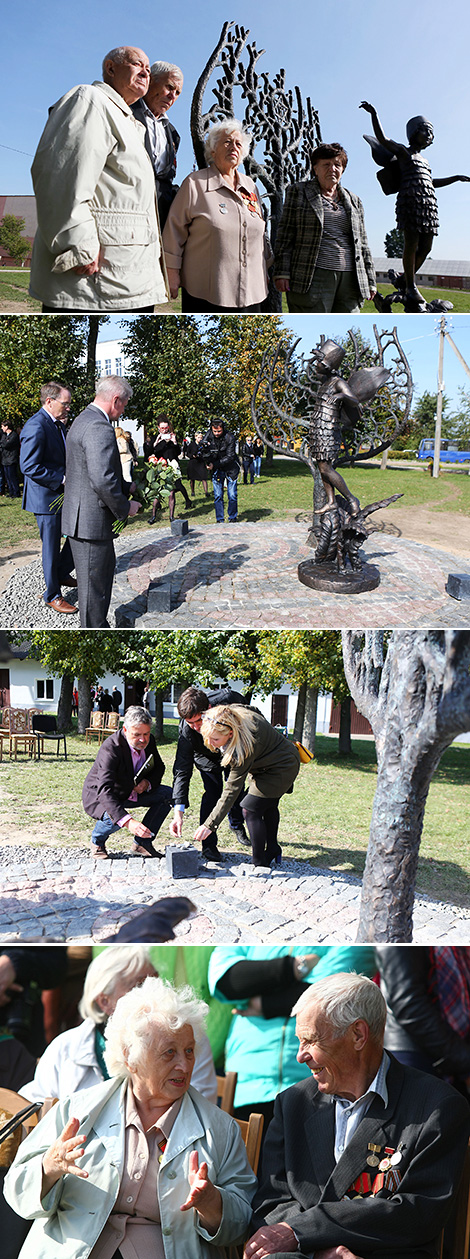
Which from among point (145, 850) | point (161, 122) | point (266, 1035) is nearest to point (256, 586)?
point (145, 850)

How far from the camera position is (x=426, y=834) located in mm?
4133

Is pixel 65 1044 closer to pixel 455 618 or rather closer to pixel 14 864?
pixel 14 864

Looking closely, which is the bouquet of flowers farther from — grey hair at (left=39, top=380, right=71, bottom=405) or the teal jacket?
the teal jacket

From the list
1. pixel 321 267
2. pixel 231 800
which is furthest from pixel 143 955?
pixel 321 267

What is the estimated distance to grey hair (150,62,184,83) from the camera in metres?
4.57

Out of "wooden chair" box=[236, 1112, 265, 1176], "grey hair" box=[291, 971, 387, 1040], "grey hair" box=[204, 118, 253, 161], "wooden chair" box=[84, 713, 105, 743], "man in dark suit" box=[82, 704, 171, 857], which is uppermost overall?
"grey hair" box=[204, 118, 253, 161]

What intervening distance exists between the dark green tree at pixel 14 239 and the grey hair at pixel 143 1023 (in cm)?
874

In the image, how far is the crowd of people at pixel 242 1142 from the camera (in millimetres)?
2568

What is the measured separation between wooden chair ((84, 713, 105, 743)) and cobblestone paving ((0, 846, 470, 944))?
0.58 m

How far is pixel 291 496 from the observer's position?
4781 millimetres

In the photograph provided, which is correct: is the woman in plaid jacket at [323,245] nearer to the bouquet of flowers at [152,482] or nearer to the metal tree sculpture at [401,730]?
the bouquet of flowers at [152,482]

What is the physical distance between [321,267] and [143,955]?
14.6 feet

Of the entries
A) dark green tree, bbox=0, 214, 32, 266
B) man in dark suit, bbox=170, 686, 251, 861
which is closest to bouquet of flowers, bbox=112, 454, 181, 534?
man in dark suit, bbox=170, 686, 251, 861

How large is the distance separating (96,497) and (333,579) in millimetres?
1446
